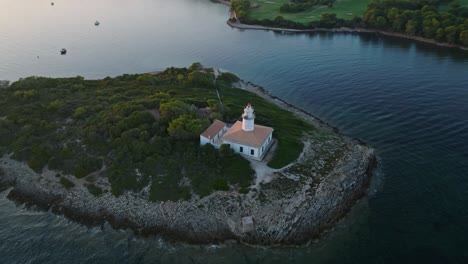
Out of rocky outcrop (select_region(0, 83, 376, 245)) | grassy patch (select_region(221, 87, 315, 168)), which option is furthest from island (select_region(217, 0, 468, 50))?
rocky outcrop (select_region(0, 83, 376, 245))

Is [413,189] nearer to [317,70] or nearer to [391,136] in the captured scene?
[391,136]

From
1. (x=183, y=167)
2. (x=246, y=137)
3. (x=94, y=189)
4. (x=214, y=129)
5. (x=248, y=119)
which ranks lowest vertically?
(x=94, y=189)

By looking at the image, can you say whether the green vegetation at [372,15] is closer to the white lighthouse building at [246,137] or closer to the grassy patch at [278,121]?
the grassy patch at [278,121]

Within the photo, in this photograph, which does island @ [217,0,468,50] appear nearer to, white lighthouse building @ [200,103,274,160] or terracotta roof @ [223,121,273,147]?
terracotta roof @ [223,121,273,147]

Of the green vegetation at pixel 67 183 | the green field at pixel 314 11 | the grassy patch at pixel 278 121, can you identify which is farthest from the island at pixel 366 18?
the green vegetation at pixel 67 183

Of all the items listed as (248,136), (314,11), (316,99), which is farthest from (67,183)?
(314,11)

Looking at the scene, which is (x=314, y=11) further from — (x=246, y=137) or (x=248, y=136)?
(x=246, y=137)

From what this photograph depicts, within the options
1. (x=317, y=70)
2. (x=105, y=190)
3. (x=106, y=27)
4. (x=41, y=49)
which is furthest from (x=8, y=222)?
(x=106, y=27)

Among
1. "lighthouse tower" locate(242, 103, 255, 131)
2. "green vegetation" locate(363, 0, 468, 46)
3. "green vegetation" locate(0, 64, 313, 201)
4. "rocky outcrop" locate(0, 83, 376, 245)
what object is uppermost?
"green vegetation" locate(363, 0, 468, 46)
